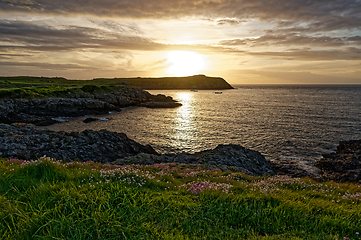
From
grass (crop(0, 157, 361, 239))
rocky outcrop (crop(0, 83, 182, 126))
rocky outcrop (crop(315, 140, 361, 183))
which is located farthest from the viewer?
rocky outcrop (crop(0, 83, 182, 126))

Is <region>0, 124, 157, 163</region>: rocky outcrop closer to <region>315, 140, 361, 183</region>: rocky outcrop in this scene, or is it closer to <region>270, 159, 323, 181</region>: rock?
<region>270, 159, 323, 181</region>: rock

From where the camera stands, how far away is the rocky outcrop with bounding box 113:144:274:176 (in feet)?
59.9

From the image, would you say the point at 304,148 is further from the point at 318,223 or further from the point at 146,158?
the point at 318,223

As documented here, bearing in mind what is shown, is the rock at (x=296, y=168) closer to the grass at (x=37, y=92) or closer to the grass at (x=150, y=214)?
the grass at (x=150, y=214)

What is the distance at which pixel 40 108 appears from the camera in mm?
A: 53781

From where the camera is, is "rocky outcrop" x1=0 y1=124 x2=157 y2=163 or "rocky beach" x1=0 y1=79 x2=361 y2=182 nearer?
"rocky outcrop" x1=0 y1=124 x2=157 y2=163

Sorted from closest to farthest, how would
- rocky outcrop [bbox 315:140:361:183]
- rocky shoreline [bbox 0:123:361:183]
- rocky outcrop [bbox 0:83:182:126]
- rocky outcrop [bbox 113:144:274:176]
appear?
rocky shoreline [bbox 0:123:361:183] < rocky outcrop [bbox 113:144:274:176] < rocky outcrop [bbox 315:140:361:183] < rocky outcrop [bbox 0:83:182:126]

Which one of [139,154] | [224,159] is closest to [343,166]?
[224,159]

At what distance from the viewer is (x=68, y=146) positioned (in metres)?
19.1

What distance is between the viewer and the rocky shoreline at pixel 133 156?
17250mm

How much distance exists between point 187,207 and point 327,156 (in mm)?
29890

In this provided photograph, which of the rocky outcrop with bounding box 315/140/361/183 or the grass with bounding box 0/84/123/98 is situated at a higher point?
the grass with bounding box 0/84/123/98

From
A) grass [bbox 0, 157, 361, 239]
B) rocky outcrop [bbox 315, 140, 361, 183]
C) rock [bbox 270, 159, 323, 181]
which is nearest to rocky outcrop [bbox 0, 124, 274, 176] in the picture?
rock [bbox 270, 159, 323, 181]

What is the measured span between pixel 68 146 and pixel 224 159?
1710cm
